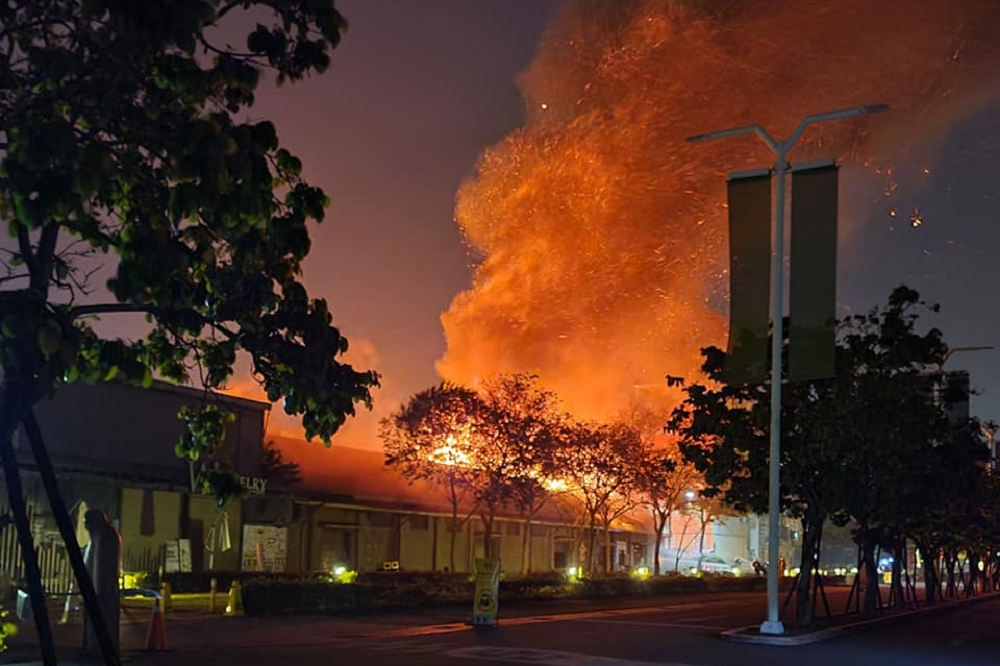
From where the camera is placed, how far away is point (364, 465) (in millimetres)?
51344

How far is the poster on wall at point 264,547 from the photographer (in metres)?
38.3

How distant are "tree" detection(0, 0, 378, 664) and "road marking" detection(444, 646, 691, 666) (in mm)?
11493

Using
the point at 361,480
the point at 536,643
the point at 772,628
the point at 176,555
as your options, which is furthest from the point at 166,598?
the point at 361,480

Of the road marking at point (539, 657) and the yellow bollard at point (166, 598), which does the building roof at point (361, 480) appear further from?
the road marking at point (539, 657)

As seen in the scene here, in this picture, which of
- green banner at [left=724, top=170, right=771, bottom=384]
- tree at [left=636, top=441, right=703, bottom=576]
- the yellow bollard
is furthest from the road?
tree at [left=636, top=441, right=703, bottom=576]

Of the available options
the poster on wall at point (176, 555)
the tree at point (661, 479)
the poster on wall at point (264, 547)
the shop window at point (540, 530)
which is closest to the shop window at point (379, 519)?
the poster on wall at point (264, 547)

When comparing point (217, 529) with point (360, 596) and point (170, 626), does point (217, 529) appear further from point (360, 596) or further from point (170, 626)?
point (170, 626)

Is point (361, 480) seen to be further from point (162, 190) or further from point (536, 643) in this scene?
point (162, 190)

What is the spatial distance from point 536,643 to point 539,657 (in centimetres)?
256

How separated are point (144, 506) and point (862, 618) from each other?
21.2 m

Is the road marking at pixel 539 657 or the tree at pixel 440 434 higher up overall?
the tree at pixel 440 434

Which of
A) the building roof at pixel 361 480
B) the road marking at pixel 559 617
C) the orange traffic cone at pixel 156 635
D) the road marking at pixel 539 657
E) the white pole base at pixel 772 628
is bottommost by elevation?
the road marking at pixel 559 617

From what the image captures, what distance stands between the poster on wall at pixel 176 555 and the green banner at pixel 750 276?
64.4 ft

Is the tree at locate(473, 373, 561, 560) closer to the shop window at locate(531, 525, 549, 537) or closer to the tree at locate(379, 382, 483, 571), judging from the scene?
the tree at locate(379, 382, 483, 571)
